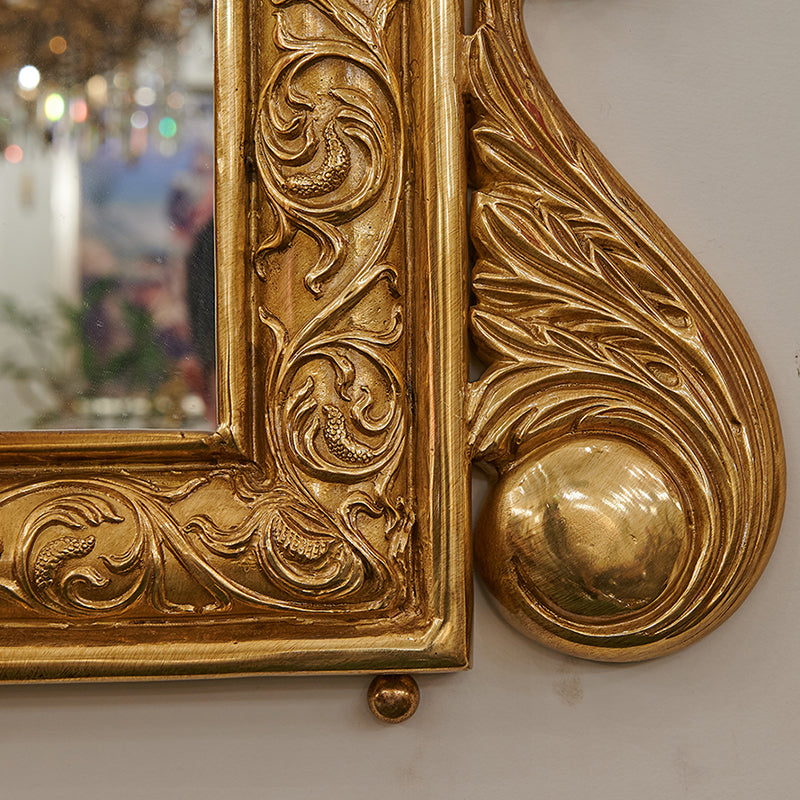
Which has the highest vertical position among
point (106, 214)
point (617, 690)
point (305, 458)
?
point (106, 214)

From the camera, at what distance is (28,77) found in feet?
1.45

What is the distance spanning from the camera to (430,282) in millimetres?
440

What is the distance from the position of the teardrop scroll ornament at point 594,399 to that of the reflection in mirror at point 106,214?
156 mm

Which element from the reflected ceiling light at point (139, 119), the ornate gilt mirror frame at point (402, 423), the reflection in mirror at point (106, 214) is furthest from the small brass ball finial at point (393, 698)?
the reflected ceiling light at point (139, 119)

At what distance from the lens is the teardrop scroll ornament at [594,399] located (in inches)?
17.2

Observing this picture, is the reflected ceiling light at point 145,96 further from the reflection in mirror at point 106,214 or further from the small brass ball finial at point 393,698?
the small brass ball finial at point 393,698

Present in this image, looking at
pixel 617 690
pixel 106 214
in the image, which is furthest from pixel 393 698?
pixel 106 214

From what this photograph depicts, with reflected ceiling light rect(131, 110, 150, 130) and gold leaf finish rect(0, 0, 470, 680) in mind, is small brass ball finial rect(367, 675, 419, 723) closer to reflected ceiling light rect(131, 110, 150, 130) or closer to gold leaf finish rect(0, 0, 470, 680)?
gold leaf finish rect(0, 0, 470, 680)

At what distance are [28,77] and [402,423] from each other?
0.92ft

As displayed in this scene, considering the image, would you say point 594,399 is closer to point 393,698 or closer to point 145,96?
point 393,698

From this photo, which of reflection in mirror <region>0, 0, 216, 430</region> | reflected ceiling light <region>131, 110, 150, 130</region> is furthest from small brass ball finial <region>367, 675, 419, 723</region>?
reflected ceiling light <region>131, 110, 150, 130</region>

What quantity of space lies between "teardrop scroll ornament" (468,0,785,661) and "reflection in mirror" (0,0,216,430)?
156 mm

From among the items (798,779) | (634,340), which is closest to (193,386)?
(634,340)

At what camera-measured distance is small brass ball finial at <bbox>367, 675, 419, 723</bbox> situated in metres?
0.44
